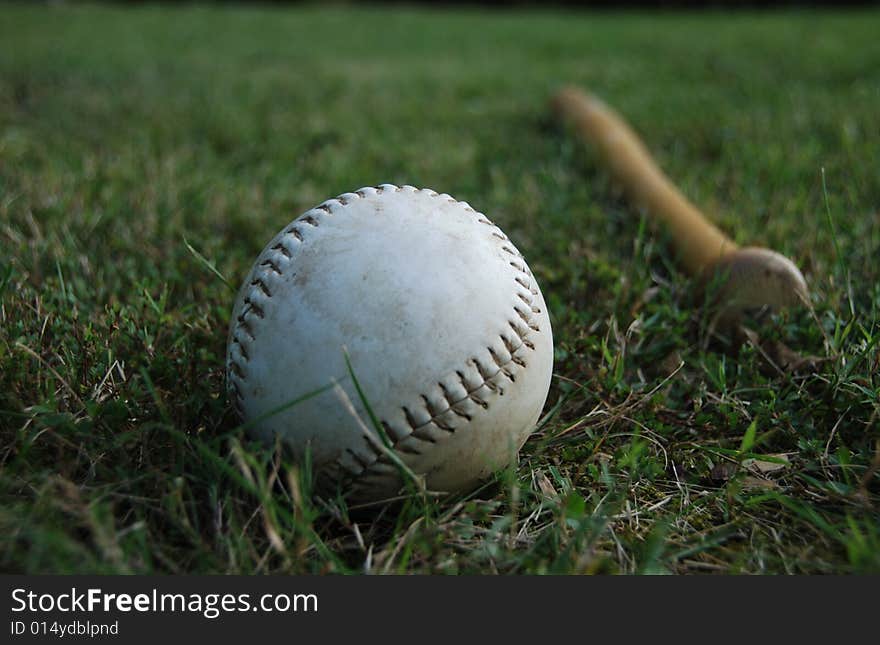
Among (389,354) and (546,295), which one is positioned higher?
(389,354)

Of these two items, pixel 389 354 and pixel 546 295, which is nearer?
pixel 389 354

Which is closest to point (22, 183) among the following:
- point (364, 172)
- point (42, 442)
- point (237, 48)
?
point (364, 172)

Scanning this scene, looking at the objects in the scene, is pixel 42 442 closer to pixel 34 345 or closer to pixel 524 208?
pixel 34 345

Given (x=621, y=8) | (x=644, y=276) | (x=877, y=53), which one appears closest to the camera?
(x=644, y=276)
